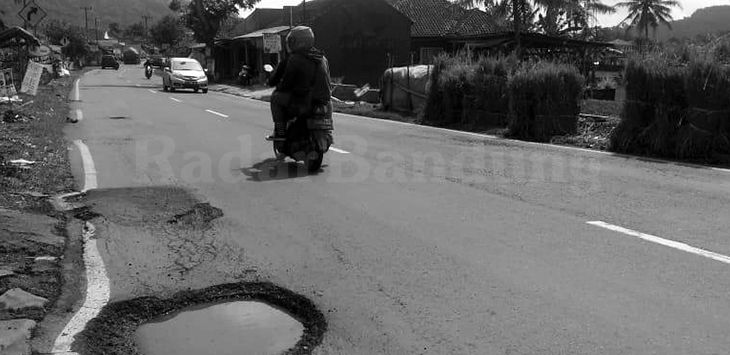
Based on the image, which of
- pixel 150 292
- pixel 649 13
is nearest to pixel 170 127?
pixel 150 292

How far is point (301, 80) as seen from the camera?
32.5 feet

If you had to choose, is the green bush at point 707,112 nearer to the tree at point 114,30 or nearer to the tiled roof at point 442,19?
the tiled roof at point 442,19

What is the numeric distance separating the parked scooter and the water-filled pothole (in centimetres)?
526

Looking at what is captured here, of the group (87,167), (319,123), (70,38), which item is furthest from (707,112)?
(70,38)

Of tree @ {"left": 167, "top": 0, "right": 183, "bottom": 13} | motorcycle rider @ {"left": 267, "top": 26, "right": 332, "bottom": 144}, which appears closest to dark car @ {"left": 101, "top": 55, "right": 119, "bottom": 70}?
tree @ {"left": 167, "top": 0, "right": 183, "bottom": 13}

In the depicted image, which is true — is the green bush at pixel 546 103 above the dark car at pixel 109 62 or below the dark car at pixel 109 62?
below

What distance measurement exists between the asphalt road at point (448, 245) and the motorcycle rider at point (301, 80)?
3.17ft

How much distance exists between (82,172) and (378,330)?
7.04m

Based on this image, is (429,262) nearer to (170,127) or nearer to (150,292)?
(150,292)

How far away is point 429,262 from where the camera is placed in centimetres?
567

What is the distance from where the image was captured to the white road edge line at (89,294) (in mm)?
4180

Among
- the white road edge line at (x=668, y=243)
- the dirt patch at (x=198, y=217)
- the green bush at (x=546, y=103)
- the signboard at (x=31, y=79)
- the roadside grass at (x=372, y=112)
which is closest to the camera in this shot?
the white road edge line at (x=668, y=243)

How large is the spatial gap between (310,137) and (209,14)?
154 ft

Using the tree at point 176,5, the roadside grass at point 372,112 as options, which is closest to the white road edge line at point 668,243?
the roadside grass at point 372,112
